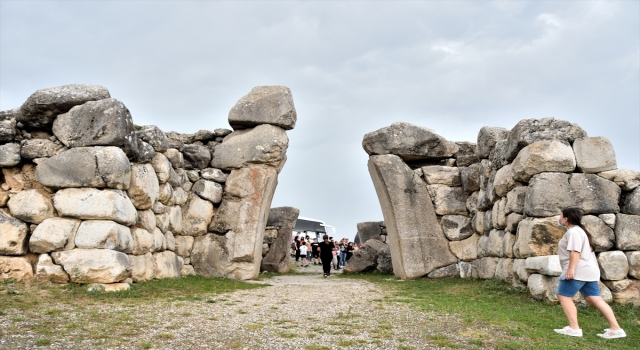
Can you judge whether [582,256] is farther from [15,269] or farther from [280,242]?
[280,242]

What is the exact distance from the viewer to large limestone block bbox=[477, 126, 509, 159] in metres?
12.0

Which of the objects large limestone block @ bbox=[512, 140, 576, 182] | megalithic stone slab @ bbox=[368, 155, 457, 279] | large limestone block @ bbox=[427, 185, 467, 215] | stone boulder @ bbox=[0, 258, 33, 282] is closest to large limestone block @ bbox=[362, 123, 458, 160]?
megalithic stone slab @ bbox=[368, 155, 457, 279]

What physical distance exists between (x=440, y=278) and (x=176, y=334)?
28.4ft

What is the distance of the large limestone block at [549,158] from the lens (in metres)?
8.80

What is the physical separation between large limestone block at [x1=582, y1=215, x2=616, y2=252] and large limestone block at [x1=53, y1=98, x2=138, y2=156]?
755cm

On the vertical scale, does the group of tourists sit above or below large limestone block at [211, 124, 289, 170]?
below

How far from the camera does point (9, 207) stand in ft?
29.3

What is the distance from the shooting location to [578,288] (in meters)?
6.00

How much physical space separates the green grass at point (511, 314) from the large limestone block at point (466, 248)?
2.00m

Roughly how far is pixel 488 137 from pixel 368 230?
8.85 meters

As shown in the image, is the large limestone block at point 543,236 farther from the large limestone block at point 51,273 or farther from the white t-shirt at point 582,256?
the large limestone block at point 51,273

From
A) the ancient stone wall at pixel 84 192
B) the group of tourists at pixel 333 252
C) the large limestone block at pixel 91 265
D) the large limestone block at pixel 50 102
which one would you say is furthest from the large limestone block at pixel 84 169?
the group of tourists at pixel 333 252

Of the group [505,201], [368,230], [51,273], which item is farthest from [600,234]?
[368,230]

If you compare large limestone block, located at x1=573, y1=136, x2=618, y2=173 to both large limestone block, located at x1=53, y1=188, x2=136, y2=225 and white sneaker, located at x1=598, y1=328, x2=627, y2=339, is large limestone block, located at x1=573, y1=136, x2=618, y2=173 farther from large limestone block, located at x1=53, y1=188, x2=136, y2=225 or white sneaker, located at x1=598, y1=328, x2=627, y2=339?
large limestone block, located at x1=53, y1=188, x2=136, y2=225
